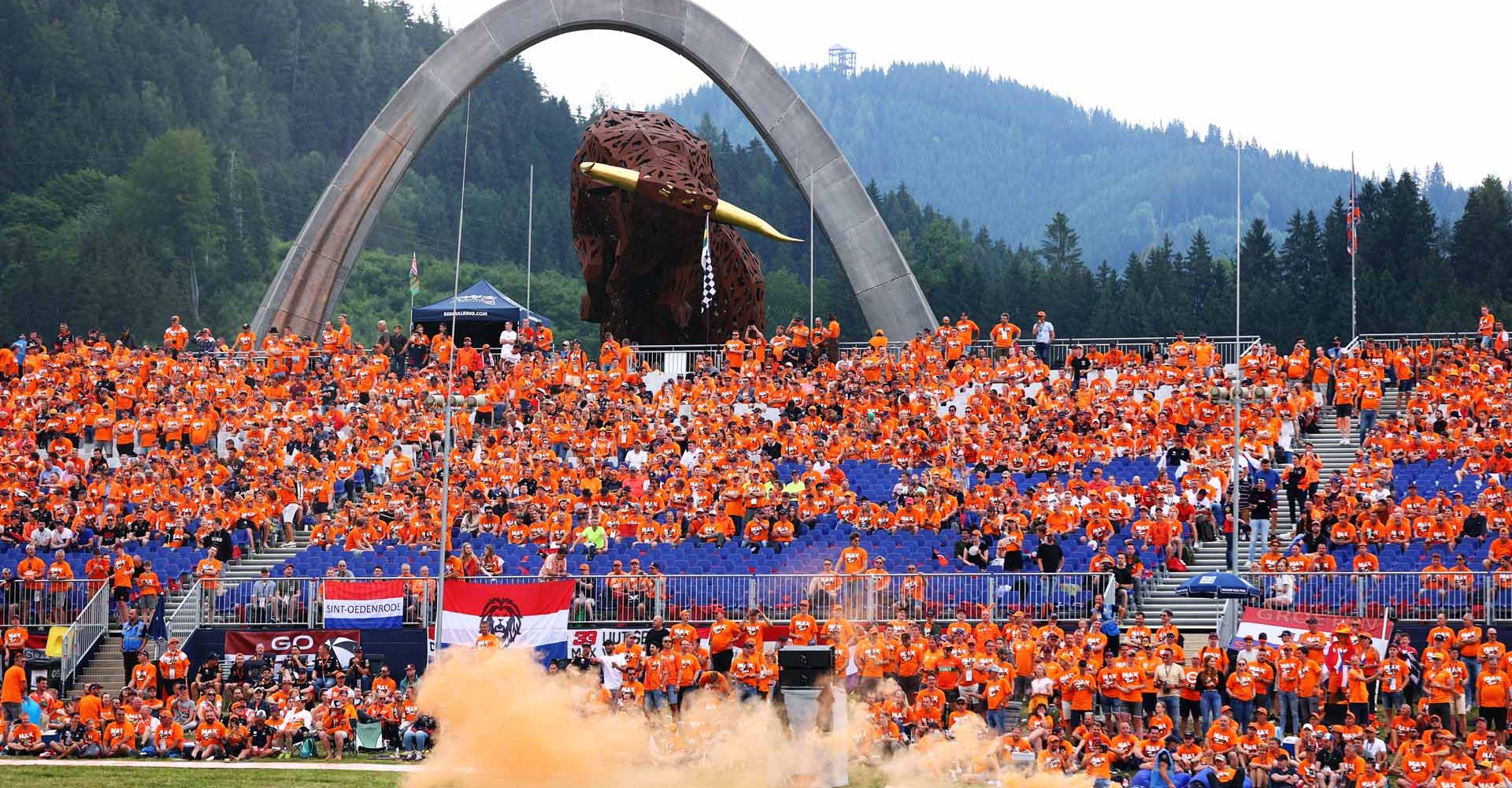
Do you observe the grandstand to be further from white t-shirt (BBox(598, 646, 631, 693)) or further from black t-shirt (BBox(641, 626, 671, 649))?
white t-shirt (BBox(598, 646, 631, 693))

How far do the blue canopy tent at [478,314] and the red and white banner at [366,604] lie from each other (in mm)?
17024

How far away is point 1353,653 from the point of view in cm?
2297

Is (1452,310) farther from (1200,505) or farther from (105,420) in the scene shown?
(105,420)

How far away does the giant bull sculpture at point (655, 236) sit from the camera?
Result: 39.6 meters

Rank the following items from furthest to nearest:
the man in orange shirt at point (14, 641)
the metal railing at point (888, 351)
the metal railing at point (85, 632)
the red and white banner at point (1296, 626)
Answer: the metal railing at point (888, 351)
the metal railing at point (85, 632)
the man in orange shirt at point (14, 641)
the red and white banner at point (1296, 626)

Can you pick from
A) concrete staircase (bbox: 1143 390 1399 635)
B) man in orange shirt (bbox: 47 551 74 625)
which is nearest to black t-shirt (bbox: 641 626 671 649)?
concrete staircase (bbox: 1143 390 1399 635)

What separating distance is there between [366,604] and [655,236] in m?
14.7

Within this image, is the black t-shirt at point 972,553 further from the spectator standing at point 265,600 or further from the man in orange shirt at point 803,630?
the spectator standing at point 265,600

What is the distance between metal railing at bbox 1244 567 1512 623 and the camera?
25688mm

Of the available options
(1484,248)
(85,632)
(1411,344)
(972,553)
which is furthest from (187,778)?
(1484,248)

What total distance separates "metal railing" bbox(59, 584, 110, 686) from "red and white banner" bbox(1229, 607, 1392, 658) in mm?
16863

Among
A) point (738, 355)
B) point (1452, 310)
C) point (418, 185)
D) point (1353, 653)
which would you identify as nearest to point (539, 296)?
point (418, 185)

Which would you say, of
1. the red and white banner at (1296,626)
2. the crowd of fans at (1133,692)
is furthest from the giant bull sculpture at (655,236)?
the red and white banner at (1296,626)

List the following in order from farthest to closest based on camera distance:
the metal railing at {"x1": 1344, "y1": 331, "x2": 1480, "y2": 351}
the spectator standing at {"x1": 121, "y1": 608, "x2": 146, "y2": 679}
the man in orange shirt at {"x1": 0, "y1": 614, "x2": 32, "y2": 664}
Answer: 1. the metal railing at {"x1": 1344, "y1": 331, "x2": 1480, "y2": 351}
2. the spectator standing at {"x1": 121, "y1": 608, "x2": 146, "y2": 679}
3. the man in orange shirt at {"x1": 0, "y1": 614, "x2": 32, "y2": 664}
